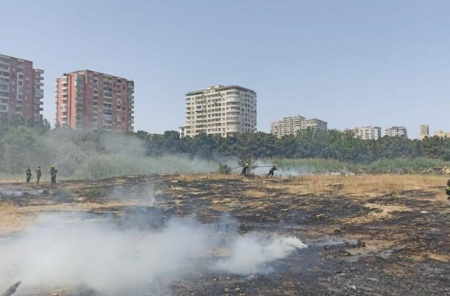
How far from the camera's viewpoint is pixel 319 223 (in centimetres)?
1309

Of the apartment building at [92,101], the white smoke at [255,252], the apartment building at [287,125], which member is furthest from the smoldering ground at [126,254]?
the apartment building at [287,125]

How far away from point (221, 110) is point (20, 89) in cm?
5164

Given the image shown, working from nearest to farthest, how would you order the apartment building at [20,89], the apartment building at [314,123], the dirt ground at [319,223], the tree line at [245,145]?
the dirt ground at [319,223] → the tree line at [245,145] → the apartment building at [20,89] → the apartment building at [314,123]

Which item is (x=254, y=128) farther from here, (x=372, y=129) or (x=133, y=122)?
(x=372, y=129)

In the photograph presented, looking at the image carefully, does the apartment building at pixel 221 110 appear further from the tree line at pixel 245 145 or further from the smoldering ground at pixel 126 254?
the smoldering ground at pixel 126 254

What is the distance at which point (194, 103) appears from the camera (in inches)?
4508

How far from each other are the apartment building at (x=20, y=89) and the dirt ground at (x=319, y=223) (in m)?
59.4

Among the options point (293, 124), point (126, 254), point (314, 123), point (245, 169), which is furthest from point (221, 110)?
point (126, 254)

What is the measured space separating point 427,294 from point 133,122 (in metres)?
95.3

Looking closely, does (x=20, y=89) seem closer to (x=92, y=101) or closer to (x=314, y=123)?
(x=92, y=101)

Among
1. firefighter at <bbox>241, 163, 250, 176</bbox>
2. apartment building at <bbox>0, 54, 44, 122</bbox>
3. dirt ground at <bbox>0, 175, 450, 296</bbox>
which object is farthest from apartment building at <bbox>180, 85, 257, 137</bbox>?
dirt ground at <bbox>0, 175, 450, 296</bbox>

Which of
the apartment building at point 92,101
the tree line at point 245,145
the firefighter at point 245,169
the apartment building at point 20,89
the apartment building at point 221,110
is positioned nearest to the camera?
the firefighter at point 245,169

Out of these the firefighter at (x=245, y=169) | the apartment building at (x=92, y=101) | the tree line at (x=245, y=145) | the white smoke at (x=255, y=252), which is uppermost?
the apartment building at (x=92, y=101)

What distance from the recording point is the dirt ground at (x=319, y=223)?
6438 millimetres
